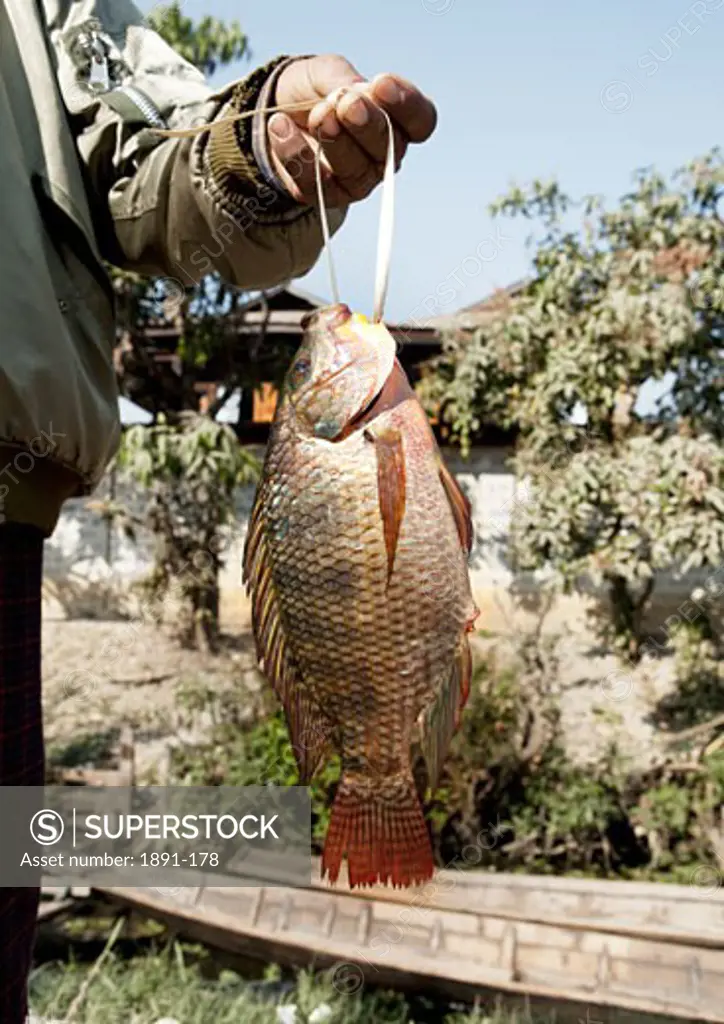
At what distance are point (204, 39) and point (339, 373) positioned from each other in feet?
25.1

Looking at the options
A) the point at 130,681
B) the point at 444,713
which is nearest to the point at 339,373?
the point at 444,713

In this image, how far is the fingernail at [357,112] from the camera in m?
1.26

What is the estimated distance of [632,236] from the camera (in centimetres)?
708

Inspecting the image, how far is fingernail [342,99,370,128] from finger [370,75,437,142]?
0.03 meters

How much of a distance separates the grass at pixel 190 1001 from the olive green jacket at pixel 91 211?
2.80 metres

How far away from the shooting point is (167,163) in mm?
1610

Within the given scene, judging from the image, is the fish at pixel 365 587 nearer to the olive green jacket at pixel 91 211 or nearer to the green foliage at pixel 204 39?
the olive green jacket at pixel 91 211

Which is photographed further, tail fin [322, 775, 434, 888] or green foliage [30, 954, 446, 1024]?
green foliage [30, 954, 446, 1024]

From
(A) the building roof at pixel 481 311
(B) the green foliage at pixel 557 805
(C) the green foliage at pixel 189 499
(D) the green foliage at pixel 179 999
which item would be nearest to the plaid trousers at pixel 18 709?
(D) the green foliage at pixel 179 999

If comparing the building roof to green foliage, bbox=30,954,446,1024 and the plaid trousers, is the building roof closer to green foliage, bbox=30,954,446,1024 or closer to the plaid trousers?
green foliage, bbox=30,954,446,1024

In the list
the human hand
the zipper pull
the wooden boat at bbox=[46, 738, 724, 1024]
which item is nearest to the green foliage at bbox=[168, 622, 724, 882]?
the wooden boat at bbox=[46, 738, 724, 1024]

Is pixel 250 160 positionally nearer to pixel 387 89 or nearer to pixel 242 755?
pixel 387 89

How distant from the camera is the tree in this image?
6.51 meters

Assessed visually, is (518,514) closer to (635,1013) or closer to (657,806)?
(657,806)
